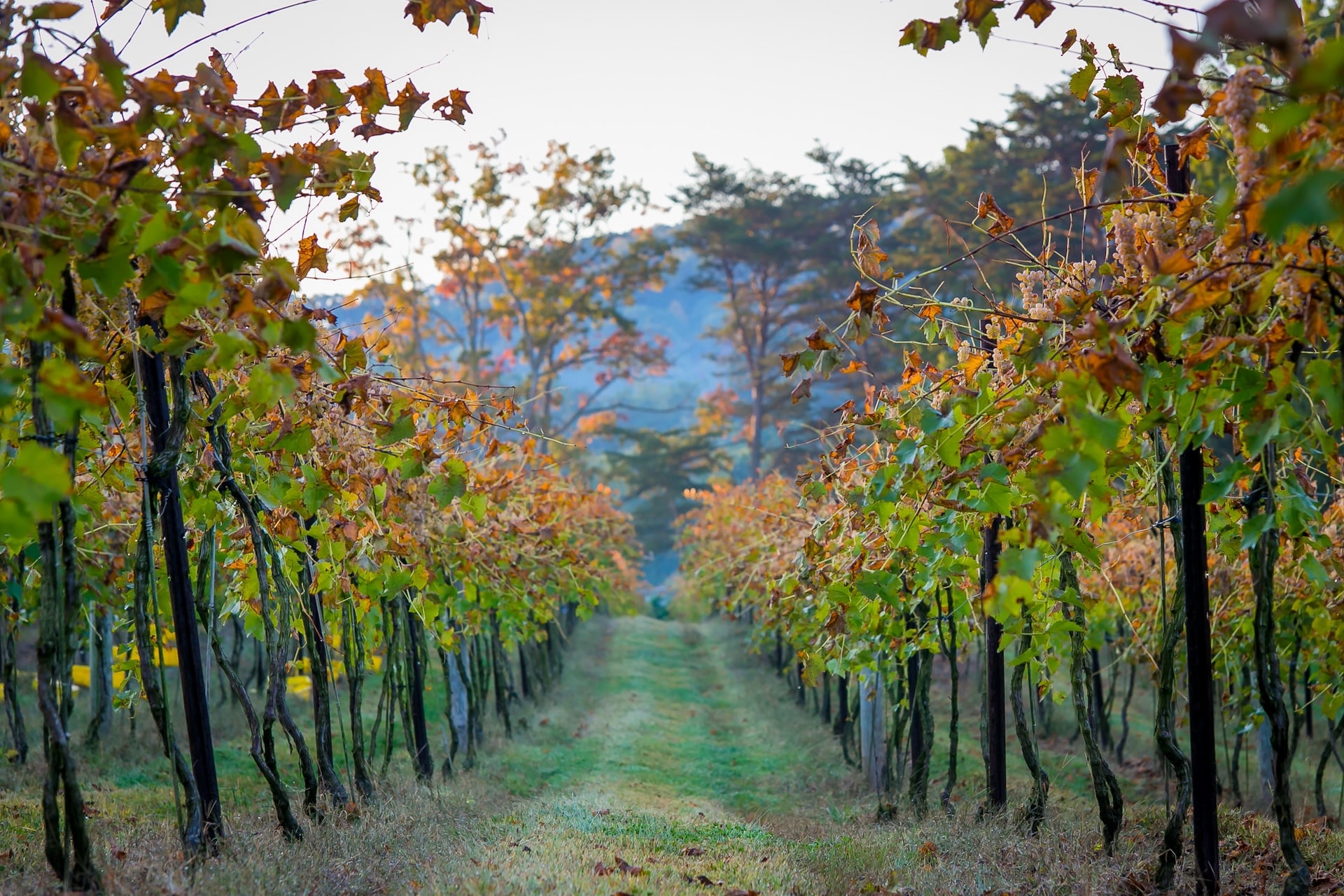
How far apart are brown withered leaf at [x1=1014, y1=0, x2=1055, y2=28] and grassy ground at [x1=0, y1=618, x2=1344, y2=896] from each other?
3.42 metres

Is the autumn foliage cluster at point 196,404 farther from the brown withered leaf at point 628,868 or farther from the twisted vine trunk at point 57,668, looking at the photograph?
the brown withered leaf at point 628,868

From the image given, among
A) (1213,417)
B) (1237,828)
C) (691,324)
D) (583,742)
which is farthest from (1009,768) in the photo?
(691,324)

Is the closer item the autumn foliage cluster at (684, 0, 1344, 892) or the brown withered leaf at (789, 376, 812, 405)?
the autumn foliage cluster at (684, 0, 1344, 892)

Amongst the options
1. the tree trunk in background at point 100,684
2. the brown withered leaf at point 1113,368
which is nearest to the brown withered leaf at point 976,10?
the brown withered leaf at point 1113,368

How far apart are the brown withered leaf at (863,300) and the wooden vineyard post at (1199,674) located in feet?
4.34

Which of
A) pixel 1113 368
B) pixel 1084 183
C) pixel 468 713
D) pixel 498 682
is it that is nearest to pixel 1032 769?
pixel 1084 183

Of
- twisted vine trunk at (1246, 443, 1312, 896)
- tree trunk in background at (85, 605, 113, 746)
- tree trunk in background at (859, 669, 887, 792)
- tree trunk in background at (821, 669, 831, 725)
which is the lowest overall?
tree trunk in background at (821, 669, 831, 725)

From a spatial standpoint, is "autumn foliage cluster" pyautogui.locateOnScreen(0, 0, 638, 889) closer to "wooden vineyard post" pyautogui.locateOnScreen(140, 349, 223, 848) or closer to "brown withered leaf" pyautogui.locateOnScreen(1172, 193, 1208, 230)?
"wooden vineyard post" pyautogui.locateOnScreen(140, 349, 223, 848)

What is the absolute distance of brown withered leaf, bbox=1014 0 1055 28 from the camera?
3.04 metres

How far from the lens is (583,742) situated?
39.4 ft

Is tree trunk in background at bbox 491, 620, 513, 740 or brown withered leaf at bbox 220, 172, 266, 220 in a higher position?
brown withered leaf at bbox 220, 172, 266, 220

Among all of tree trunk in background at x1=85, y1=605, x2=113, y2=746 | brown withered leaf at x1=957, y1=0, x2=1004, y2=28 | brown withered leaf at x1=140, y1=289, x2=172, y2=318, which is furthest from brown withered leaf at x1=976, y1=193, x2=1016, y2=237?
tree trunk in background at x1=85, y1=605, x2=113, y2=746

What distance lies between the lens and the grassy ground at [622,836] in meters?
4.08

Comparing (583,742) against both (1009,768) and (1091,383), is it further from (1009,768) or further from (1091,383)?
(1091,383)
